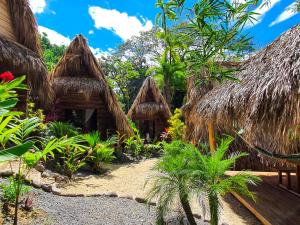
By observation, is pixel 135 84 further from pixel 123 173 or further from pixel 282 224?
pixel 282 224

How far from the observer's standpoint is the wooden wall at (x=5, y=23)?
703 cm

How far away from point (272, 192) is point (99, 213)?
12.1ft

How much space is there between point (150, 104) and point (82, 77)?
608 cm

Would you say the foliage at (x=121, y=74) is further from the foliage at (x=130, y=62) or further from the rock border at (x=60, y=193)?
the rock border at (x=60, y=193)

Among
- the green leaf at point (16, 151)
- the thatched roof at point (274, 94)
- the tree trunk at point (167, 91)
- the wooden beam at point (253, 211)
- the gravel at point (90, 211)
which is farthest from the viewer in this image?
the tree trunk at point (167, 91)

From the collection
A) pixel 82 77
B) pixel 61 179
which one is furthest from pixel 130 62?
pixel 61 179

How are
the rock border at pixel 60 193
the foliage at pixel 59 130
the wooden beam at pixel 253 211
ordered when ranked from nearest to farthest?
the wooden beam at pixel 253 211
the rock border at pixel 60 193
the foliage at pixel 59 130

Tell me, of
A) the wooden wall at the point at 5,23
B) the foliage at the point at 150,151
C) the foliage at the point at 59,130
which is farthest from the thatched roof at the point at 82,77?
the foliage at the point at 150,151

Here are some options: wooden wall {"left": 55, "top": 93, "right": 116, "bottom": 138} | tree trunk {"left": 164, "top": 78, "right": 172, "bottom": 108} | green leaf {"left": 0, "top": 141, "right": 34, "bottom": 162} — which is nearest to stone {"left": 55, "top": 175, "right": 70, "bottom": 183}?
wooden wall {"left": 55, "top": 93, "right": 116, "bottom": 138}

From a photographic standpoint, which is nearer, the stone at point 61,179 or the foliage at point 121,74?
the stone at point 61,179

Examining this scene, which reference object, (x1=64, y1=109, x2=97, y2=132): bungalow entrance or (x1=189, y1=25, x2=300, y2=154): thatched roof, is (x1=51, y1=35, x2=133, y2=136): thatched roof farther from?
(x1=189, y1=25, x2=300, y2=154): thatched roof

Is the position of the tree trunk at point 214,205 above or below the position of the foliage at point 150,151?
→ above

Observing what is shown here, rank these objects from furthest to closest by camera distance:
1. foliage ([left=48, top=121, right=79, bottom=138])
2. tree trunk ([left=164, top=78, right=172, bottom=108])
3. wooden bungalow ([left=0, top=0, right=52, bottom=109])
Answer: tree trunk ([left=164, top=78, right=172, bottom=108]) → foliage ([left=48, top=121, right=79, bottom=138]) → wooden bungalow ([left=0, top=0, right=52, bottom=109])

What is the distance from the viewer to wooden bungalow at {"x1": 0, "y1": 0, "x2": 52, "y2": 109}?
6859 mm
